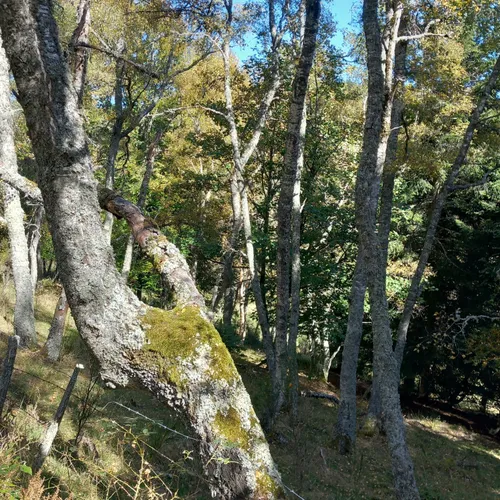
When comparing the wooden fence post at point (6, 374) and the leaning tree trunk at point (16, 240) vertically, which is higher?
the leaning tree trunk at point (16, 240)

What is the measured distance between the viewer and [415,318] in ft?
67.4

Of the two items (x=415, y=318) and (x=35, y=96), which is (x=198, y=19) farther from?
(x=415, y=318)

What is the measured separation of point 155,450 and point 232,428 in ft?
2.53

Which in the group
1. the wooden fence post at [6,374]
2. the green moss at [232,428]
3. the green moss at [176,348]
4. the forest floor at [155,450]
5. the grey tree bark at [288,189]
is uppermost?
the grey tree bark at [288,189]

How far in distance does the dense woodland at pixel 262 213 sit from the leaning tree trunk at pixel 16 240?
46mm

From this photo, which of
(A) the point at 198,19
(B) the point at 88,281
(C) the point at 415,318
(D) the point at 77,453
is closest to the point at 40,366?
(D) the point at 77,453

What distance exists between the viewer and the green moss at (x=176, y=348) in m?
2.94

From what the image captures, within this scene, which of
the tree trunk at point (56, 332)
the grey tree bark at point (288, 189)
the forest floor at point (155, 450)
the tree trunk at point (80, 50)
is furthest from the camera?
the tree trunk at point (56, 332)

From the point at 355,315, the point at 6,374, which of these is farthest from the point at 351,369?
the point at 6,374

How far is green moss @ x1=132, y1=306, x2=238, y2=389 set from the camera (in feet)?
9.64

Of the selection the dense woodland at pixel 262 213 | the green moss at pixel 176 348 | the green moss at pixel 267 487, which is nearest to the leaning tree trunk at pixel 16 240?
the dense woodland at pixel 262 213

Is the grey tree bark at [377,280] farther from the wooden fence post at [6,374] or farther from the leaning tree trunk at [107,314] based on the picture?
the wooden fence post at [6,374]

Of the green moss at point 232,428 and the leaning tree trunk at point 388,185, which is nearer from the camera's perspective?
the green moss at point 232,428

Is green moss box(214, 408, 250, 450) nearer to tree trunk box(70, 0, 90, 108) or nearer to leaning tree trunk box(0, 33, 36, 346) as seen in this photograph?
tree trunk box(70, 0, 90, 108)
